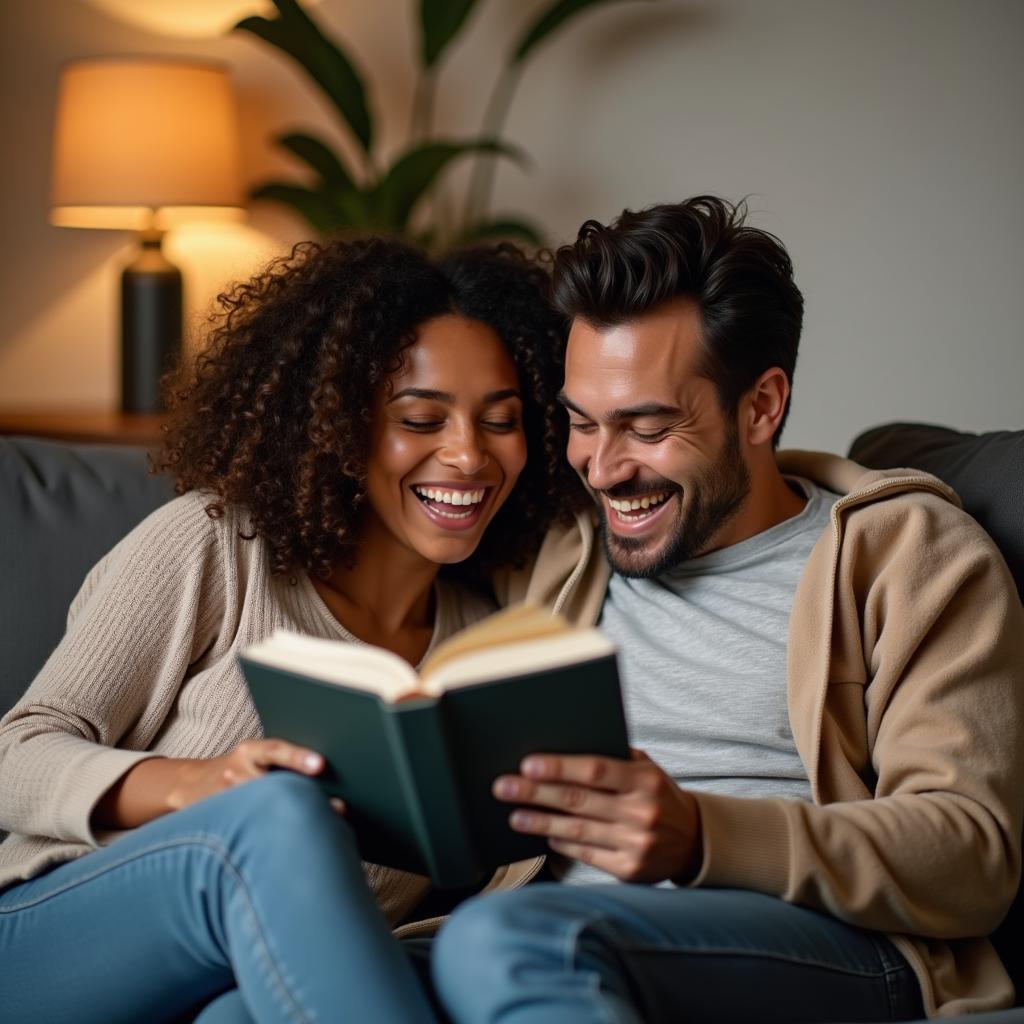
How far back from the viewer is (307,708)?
4.20 ft

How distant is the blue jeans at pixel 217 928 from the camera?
4.00 feet

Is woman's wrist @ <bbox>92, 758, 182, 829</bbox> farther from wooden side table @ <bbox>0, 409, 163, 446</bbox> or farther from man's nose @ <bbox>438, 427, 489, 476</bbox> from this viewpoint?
wooden side table @ <bbox>0, 409, 163, 446</bbox>

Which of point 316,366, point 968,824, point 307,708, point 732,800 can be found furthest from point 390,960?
point 316,366

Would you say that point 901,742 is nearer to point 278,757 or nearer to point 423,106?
point 278,757

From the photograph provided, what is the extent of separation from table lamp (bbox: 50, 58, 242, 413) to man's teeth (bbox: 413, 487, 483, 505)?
1.64 meters

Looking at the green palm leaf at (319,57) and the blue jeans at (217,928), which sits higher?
the green palm leaf at (319,57)

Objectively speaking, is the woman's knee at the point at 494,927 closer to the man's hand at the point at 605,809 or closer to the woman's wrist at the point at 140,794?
the man's hand at the point at 605,809

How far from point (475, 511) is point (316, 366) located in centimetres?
27

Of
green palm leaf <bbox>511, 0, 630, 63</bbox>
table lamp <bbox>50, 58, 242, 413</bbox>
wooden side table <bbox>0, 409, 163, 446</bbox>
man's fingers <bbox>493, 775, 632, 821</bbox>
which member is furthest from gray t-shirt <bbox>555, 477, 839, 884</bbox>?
green palm leaf <bbox>511, 0, 630, 63</bbox>

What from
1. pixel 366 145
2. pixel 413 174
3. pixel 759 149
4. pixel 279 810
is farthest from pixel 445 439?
pixel 759 149

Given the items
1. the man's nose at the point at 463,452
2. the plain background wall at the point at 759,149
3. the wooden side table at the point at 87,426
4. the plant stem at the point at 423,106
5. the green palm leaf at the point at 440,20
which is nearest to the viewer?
the man's nose at the point at 463,452

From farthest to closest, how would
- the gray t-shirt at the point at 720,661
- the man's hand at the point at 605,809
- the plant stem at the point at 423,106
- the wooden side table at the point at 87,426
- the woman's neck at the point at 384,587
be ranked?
the plant stem at the point at 423,106
the wooden side table at the point at 87,426
the woman's neck at the point at 384,587
the gray t-shirt at the point at 720,661
the man's hand at the point at 605,809

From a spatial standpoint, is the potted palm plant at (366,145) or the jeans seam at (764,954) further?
the potted palm plant at (366,145)

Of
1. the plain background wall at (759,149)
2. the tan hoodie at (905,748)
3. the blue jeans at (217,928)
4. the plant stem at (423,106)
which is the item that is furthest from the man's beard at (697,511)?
the plant stem at (423,106)
